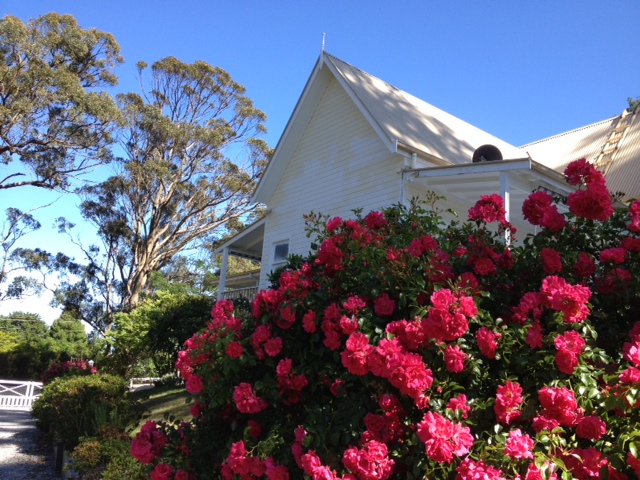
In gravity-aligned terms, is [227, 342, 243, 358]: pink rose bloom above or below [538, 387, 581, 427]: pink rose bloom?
above

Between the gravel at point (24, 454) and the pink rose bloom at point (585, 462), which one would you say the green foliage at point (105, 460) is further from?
the pink rose bloom at point (585, 462)

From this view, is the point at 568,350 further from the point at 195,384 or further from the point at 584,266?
the point at 195,384

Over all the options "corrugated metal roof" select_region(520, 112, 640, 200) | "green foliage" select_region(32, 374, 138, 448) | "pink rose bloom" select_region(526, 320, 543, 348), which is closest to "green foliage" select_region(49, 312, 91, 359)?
"green foliage" select_region(32, 374, 138, 448)

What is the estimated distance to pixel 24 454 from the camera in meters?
10.9

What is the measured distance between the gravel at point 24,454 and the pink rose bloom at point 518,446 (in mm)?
8583

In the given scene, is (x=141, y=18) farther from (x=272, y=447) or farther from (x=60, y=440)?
(x=272, y=447)

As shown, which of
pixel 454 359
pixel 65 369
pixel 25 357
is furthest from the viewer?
pixel 25 357

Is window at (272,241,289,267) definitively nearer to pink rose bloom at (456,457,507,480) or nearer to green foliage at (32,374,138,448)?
green foliage at (32,374,138,448)

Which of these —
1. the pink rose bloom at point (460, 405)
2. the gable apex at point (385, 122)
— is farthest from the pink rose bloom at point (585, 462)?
the gable apex at point (385, 122)

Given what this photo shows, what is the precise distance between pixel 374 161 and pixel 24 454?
9658 mm

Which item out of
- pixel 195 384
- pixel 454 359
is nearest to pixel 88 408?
pixel 195 384

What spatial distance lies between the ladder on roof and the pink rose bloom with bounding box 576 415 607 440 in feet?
46.3

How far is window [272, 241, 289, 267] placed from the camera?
15500 millimetres

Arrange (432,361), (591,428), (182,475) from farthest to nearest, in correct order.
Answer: (182,475) → (432,361) → (591,428)
